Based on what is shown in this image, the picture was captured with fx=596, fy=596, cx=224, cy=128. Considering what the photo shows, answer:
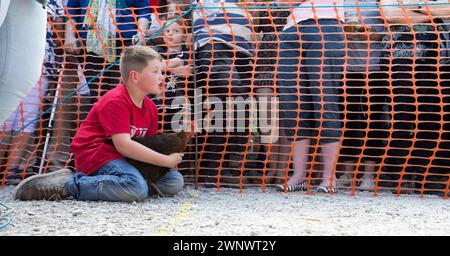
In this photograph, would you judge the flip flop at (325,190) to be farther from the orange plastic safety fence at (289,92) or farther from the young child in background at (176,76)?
the young child in background at (176,76)

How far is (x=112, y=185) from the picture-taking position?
3838mm

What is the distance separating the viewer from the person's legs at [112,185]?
151 inches

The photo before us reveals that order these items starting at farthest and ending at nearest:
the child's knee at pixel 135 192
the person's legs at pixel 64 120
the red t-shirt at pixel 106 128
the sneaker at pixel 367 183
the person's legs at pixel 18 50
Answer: the person's legs at pixel 64 120 < the sneaker at pixel 367 183 < the red t-shirt at pixel 106 128 < the child's knee at pixel 135 192 < the person's legs at pixel 18 50

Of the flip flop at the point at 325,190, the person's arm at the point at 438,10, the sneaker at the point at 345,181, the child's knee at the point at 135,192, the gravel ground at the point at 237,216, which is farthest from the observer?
the sneaker at the point at 345,181

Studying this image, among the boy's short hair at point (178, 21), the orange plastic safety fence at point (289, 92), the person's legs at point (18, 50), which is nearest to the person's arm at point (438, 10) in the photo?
the orange plastic safety fence at point (289, 92)

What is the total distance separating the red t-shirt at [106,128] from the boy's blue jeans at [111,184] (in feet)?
0.24

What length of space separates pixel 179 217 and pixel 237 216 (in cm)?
33

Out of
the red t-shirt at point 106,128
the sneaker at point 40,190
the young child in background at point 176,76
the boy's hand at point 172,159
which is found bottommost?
the sneaker at point 40,190

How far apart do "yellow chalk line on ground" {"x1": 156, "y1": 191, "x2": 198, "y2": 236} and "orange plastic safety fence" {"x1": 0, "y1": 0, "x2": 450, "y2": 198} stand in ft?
1.92

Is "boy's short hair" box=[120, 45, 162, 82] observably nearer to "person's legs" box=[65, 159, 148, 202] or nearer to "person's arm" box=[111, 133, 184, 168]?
"person's arm" box=[111, 133, 184, 168]

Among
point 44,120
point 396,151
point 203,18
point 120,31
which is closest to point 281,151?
point 396,151

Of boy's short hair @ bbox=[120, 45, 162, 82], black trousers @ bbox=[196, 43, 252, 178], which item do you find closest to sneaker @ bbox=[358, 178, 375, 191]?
black trousers @ bbox=[196, 43, 252, 178]

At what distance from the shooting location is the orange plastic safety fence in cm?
457

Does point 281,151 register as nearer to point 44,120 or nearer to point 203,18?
point 203,18
